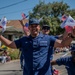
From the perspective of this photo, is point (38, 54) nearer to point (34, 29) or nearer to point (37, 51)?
point (37, 51)

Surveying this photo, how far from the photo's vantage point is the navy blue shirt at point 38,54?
5.03 metres

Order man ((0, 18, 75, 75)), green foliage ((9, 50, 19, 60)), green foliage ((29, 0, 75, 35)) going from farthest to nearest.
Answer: green foliage ((29, 0, 75, 35)), green foliage ((9, 50, 19, 60)), man ((0, 18, 75, 75))

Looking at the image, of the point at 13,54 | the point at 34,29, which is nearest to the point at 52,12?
the point at 13,54

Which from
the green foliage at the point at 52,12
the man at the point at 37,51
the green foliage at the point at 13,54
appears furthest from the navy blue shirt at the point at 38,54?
the green foliage at the point at 52,12

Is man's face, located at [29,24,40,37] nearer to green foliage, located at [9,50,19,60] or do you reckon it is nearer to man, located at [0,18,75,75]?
man, located at [0,18,75,75]

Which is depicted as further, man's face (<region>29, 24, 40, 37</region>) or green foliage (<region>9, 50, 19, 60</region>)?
green foliage (<region>9, 50, 19, 60</region>)

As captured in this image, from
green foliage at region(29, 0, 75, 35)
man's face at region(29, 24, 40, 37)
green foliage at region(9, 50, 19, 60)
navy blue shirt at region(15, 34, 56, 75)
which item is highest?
green foliage at region(29, 0, 75, 35)

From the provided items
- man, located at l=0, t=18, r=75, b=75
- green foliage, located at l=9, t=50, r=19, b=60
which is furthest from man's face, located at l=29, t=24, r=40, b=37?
green foliage, located at l=9, t=50, r=19, b=60

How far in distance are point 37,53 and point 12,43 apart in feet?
1.67

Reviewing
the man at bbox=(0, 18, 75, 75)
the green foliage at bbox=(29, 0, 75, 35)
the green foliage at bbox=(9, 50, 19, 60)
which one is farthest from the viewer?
the green foliage at bbox=(29, 0, 75, 35)

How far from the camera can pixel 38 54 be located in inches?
199

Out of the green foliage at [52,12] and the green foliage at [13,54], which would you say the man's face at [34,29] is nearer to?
the green foliage at [13,54]

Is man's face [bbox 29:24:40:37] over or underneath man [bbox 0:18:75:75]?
over

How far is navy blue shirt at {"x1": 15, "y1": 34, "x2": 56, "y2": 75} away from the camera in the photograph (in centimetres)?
503
